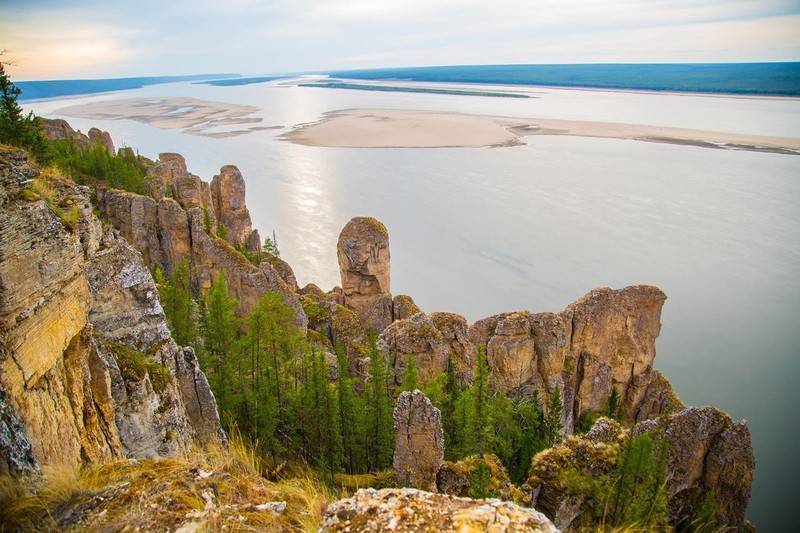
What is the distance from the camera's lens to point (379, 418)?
1686 centimetres

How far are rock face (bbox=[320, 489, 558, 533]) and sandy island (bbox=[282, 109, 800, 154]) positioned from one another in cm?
9212

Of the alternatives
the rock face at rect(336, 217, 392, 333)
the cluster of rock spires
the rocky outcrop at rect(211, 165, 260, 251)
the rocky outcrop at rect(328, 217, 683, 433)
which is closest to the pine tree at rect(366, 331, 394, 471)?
the cluster of rock spires

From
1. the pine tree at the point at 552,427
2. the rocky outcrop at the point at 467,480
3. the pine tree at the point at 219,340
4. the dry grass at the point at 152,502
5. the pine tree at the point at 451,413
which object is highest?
the dry grass at the point at 152,502

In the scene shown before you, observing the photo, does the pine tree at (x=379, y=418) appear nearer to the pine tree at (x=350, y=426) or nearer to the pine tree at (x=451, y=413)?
the pine tree at (x=350, y=426)

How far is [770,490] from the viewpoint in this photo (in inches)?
958

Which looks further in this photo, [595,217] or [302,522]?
[595,217]

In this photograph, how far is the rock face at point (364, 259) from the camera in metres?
32.2

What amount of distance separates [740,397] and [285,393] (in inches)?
1101

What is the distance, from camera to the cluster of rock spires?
8.00 metres

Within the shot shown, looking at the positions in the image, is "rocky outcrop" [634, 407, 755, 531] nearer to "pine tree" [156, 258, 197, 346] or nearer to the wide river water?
the wide river water

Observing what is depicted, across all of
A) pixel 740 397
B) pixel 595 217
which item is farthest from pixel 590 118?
pixel 740 397

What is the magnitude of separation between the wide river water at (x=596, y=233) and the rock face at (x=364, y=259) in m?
9.75

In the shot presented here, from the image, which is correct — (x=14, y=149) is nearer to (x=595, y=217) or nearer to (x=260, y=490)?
(x=260, y=490)

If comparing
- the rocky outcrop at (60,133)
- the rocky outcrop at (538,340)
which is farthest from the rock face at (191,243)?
the rocky outcrop at (60,133)
